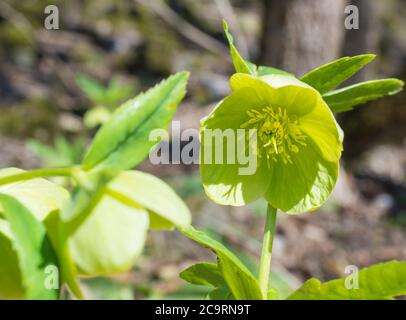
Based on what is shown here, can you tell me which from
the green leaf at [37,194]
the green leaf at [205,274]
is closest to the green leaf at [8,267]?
the green leaf at [37,194]

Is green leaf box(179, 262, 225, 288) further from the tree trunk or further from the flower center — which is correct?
the tree trunk

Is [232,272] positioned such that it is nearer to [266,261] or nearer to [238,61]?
[266,261]

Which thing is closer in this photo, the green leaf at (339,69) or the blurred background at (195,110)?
the green leaf at (339,69)

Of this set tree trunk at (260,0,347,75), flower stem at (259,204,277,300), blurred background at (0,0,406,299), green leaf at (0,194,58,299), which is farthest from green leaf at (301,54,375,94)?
tree trunk at (260,0,347,75)

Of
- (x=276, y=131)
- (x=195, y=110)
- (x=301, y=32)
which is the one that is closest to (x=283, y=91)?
(x=276, y=131)

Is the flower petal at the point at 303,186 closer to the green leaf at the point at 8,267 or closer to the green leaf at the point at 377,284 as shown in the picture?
the green leaf at the point at 377,284
